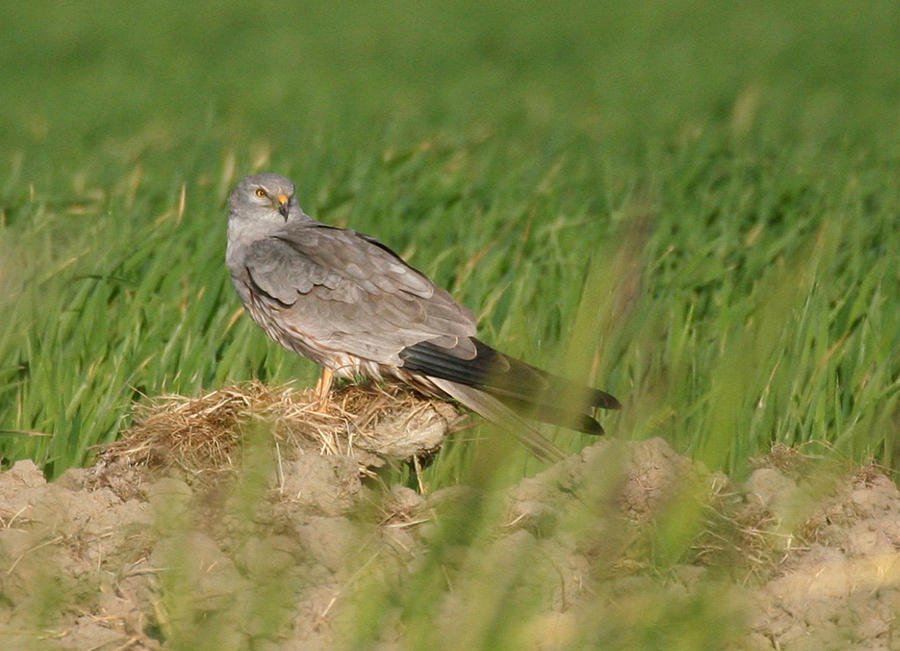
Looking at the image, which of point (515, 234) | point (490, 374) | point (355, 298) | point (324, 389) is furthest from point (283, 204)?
point (515, 234)

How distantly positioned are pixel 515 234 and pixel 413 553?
13.3 feet

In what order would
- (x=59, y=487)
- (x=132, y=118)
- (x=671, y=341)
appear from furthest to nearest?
(x=132, y=118) → (x=671, y=341) → (x=59, y=487)

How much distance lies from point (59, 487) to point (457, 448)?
1.37 metres

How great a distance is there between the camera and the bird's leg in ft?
15.0

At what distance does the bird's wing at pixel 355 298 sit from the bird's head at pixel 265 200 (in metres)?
0.43

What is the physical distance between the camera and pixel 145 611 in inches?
138

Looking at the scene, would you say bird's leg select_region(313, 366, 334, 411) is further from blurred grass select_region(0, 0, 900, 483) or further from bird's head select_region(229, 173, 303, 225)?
bird's head select_region(229, 173, 303, 225)

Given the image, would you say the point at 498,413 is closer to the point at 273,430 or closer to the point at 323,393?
the point at 323,393

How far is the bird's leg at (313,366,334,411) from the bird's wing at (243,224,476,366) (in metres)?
0.10

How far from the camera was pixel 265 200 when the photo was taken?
5.74 m

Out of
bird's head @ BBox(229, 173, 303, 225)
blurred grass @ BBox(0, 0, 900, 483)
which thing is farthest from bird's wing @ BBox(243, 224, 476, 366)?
bird's head @ BBox(229, 173, 303, 225)

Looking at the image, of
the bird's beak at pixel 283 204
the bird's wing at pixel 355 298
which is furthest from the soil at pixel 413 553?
the bird's beak at pixel 283 204

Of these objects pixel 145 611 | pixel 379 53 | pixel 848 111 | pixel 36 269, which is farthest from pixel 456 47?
pixel 145 611

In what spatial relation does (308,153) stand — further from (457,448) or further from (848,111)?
(848,111)
